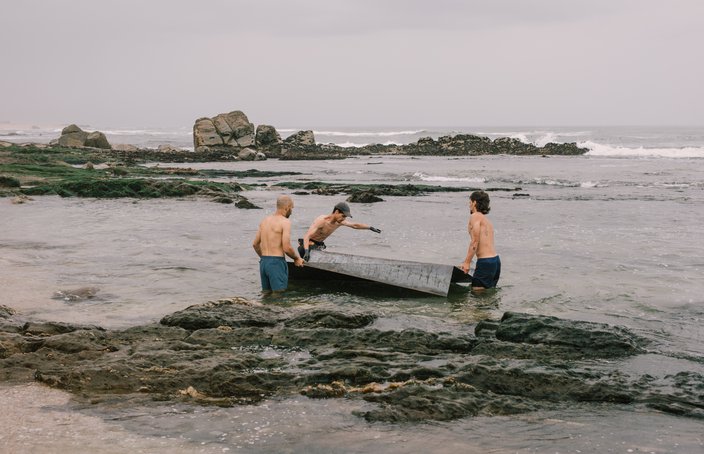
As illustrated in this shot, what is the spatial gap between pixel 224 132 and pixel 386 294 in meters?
53.2

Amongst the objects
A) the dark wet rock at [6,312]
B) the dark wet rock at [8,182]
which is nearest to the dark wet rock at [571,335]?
the dark wet rock at [6,312]

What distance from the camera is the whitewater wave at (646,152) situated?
185 feet

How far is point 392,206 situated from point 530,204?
5329mm

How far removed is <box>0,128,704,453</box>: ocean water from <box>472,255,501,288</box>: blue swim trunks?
1.11 feet

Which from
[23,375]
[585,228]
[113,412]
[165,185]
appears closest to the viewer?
[113,412]

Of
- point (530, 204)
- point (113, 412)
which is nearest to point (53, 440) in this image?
point (113, 412)

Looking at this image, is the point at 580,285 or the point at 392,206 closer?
the point at 580,285

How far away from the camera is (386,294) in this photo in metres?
10.3

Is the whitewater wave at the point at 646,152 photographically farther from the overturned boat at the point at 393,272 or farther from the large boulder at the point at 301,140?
the overturned boat at the point at 393,272

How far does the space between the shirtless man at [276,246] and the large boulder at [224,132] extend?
171ft

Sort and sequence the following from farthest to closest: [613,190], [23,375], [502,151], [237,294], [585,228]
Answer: [502,151]
[613,190]
[585,228]
[237,294]
[23,375]

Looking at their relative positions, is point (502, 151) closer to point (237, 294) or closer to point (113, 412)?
point (237, 294)

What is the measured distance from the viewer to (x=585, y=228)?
60.4ft

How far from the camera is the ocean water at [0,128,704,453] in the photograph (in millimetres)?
4879
